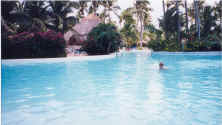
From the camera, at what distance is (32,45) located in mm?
19656

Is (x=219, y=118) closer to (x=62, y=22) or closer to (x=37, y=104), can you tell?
(x=37, y=104)

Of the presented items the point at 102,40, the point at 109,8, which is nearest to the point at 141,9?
the point at 109,8

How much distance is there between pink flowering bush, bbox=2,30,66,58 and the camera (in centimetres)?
1919

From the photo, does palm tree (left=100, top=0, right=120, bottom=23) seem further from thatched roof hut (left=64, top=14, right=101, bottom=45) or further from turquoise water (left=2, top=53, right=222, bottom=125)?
turquoise water (left=2, top=53, right=222, bottom=125)

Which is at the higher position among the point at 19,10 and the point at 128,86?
the point at 19,10

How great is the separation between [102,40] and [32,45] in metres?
9.24

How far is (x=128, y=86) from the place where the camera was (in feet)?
26.4

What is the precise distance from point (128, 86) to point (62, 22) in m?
26.7

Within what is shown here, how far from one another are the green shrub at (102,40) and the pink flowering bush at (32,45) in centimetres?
516

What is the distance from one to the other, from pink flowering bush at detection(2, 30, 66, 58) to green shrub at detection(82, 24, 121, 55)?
516cm

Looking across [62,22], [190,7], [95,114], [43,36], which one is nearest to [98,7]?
[62,22]

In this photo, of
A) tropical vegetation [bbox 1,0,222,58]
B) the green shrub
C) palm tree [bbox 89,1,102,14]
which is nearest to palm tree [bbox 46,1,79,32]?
tropical vegetation [bbox 1,0,222,58]

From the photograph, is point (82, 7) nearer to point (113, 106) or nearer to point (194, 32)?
point (194, 32)

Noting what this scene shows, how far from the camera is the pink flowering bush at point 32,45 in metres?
19.2
